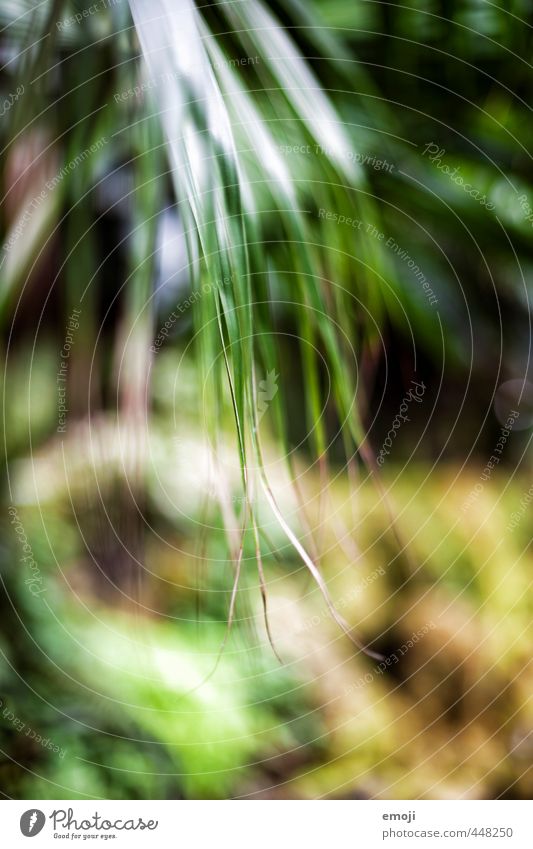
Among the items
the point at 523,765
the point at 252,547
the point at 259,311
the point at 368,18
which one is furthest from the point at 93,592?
the point at 368,18

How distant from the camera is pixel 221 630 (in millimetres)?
424

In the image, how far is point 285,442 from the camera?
16.5 inches

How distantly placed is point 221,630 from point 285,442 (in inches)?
5.7

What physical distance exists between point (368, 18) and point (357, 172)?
115 millimetres

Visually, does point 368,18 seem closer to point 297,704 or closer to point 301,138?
point 301,138

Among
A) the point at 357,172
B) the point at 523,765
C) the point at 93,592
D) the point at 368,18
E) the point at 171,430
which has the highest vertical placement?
the point at 368,18

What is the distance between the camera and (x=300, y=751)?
1.40 ft

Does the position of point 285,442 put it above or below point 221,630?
above

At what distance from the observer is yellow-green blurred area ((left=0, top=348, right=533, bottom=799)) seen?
0.42 m

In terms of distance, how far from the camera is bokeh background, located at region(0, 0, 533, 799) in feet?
1.36

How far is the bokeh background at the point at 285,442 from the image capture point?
414 mm

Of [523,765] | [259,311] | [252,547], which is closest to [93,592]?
[252,547]

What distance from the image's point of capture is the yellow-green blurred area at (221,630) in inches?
16.6

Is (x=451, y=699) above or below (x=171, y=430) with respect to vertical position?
below
